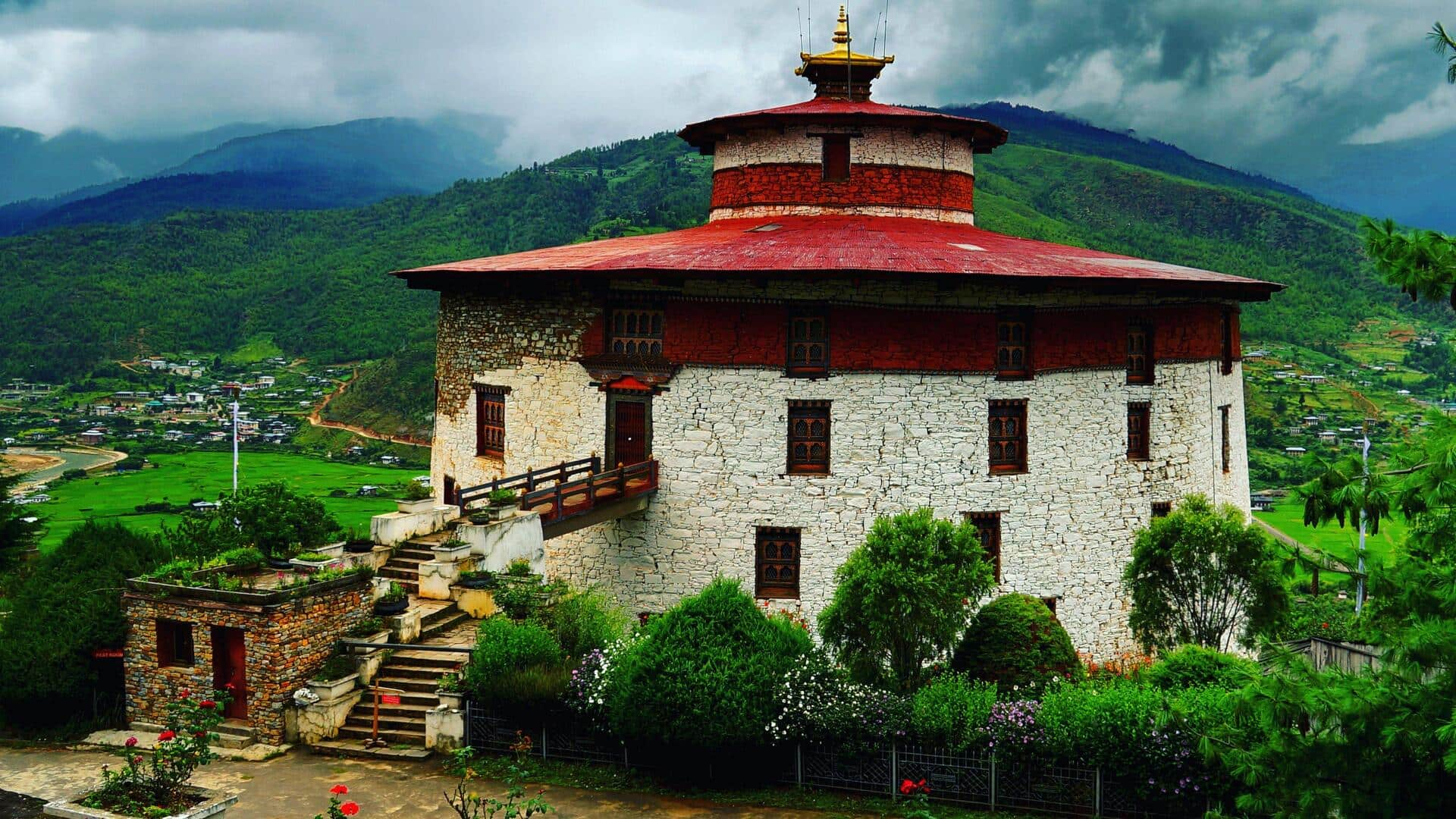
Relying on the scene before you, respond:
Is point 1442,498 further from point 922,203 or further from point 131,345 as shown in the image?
point 131,345

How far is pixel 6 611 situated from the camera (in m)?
21.9

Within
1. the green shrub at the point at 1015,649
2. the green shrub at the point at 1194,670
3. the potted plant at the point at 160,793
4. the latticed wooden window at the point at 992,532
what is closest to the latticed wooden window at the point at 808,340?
the latticed wooden window at the point at 992,532

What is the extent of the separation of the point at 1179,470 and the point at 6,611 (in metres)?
24.3

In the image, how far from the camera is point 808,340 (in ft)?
79.9

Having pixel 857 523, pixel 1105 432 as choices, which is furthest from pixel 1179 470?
pixel 857 523

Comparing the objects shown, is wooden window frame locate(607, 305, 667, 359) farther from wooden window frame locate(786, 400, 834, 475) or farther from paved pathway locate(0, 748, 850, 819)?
paved pathway locate(0, 748, 850, 819)

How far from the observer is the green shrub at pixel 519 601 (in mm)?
20062

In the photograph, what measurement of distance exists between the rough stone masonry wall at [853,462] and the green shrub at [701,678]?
7.06 m

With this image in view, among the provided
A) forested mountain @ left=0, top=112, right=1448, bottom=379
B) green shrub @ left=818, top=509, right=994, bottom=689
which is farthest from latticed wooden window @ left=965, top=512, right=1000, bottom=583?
forested mountain @ left=0, top=112, right=1448, bottom=379

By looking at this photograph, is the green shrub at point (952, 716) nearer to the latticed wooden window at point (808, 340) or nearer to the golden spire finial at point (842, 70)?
the latticed wooden window at point (808, 340)

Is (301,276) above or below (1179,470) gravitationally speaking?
above

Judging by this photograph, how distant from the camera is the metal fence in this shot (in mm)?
15922

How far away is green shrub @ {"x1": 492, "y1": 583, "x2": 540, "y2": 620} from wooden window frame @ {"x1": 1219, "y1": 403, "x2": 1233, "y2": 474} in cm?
1751

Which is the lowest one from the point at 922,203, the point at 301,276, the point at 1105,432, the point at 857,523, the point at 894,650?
the point at 894,650
